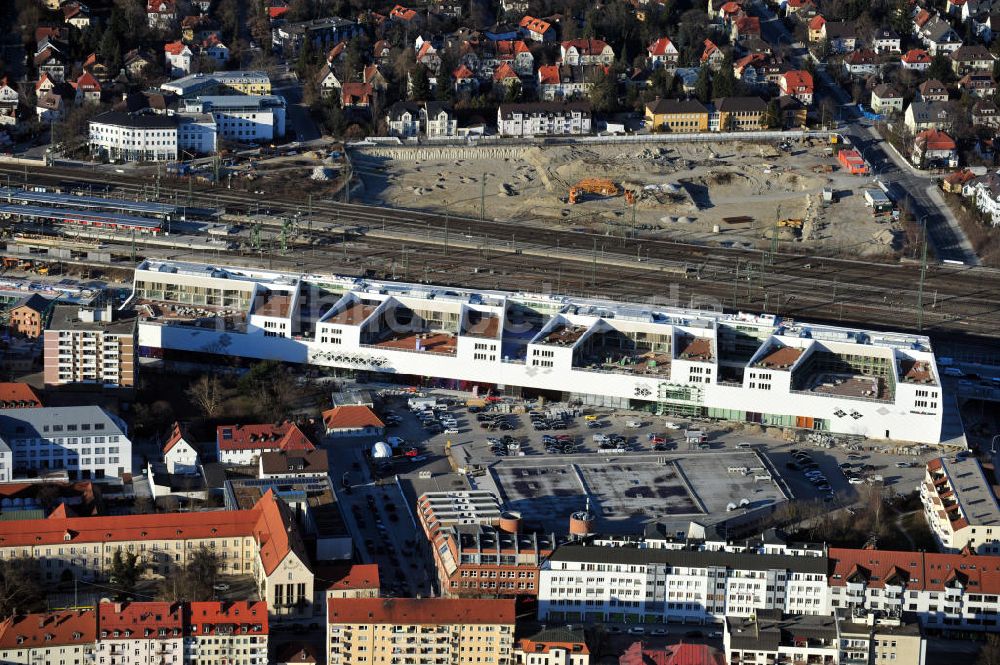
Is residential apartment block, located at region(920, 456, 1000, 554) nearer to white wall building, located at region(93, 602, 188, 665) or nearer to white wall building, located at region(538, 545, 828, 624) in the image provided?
white wall building, located at region(538, 545, 828, 624)

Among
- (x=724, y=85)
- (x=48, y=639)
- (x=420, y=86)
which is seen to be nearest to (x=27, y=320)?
(x=48, y=639)

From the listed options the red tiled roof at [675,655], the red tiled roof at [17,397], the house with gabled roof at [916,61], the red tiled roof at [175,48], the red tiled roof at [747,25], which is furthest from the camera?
the red tiled roof at [747,25]

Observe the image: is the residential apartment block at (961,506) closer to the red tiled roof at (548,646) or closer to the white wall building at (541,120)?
the red tiled roof at (548,646)

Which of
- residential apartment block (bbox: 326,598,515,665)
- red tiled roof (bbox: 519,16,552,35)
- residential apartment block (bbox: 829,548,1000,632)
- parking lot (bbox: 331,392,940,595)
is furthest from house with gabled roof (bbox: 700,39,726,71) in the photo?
residential apartment block (bbox: 326,598,515,665)

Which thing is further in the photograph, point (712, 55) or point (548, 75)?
point (712, 55)

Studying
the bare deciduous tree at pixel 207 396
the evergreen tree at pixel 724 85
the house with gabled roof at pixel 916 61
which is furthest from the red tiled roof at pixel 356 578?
the house with gabled roof at pixel 916 61

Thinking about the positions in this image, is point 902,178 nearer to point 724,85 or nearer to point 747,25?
point 724,85

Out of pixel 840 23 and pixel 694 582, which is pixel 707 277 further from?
pixel 840 23
